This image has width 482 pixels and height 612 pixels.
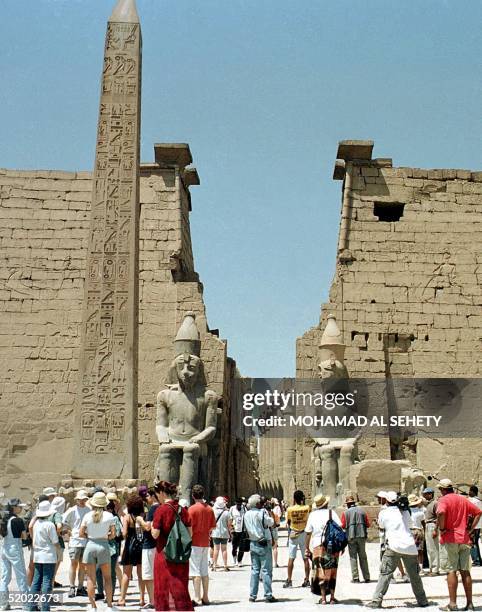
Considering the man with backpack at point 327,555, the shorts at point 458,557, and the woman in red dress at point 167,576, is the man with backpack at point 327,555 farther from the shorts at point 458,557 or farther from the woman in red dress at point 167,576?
the woman in red dress at point 167,576

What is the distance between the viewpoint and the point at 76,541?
21.0ft

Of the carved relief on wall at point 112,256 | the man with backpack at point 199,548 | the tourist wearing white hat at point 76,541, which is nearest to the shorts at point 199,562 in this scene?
the man with backpack at point 199,548

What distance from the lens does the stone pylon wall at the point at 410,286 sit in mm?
14414

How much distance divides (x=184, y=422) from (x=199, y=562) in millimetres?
4833

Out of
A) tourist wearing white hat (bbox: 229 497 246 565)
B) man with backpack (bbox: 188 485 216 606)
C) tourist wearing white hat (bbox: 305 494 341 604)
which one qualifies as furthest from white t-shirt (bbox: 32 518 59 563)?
tourist wearing white hat (bbox: 229 497 246 565)

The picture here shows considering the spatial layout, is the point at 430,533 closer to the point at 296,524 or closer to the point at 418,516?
the point at 418,516

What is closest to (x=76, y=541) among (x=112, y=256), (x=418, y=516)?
(x=418, y=516)

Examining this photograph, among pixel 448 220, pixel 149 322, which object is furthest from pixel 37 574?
pixel 448 220

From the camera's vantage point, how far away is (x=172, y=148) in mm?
15180

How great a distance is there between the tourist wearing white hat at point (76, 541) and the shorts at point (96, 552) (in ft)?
2.42

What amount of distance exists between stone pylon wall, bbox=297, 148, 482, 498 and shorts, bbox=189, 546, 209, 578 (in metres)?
7.93

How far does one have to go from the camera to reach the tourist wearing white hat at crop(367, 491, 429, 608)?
18.6 feet

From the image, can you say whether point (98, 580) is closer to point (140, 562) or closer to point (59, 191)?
point (140, 562)

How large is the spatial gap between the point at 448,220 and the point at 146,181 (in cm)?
551
